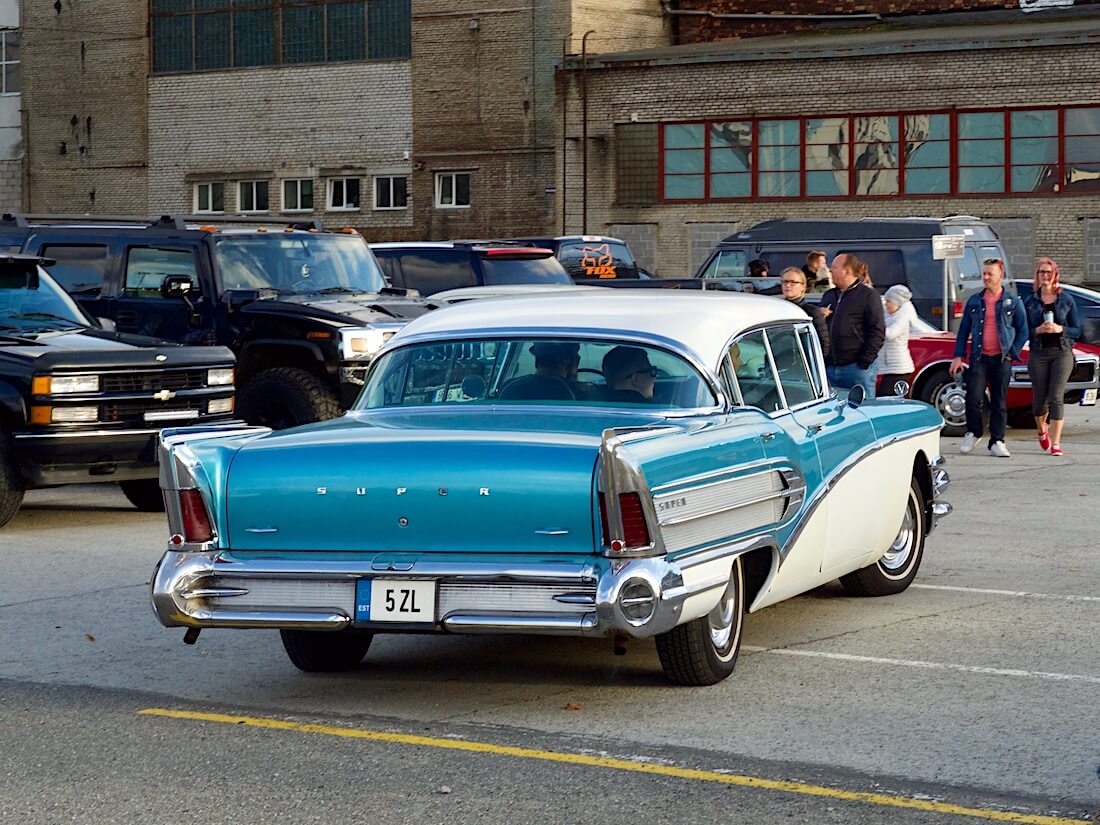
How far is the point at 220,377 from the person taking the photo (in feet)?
46.7

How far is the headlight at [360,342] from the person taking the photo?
15.9m

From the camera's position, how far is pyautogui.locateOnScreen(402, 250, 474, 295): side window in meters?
21.9

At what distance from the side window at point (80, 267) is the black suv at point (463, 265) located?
5.20 m

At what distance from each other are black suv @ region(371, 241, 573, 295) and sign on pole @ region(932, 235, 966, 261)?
5.56m

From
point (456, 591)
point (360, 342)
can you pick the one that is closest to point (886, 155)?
point (360, 342)

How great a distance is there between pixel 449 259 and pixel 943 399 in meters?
5.85

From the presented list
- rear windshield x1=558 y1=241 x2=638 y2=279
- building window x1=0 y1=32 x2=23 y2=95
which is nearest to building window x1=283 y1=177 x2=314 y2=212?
building window x1=0 y1=32 x2=23 y2=95

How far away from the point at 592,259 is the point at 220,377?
13.5 m

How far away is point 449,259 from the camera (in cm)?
2206

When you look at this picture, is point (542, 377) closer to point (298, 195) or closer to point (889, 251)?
point (889, 251)

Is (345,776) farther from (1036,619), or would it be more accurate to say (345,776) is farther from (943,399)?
(943,399)

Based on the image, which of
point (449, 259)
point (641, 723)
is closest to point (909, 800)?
point (641, 723)

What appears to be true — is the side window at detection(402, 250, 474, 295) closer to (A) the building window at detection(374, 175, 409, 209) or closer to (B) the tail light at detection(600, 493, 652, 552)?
(B) the tail light at detection(600, 493, 652, 552)

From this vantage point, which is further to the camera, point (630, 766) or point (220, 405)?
point (220, 405)
